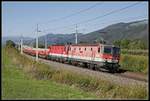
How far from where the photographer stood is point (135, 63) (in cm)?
3753

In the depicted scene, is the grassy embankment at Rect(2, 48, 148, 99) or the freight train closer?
the grassy embankment at Rect(2, 48, 148, 99)

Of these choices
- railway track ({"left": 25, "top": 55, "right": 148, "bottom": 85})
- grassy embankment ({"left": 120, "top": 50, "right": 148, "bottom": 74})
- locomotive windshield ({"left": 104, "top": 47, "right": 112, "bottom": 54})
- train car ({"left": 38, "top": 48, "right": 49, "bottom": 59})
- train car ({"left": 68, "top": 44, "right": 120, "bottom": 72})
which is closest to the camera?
railway track ({"left": 25, "top": 55, "right": 148, "bottom": 85})

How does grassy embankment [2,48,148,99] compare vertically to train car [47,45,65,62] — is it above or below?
below

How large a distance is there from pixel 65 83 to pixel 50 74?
3538mm

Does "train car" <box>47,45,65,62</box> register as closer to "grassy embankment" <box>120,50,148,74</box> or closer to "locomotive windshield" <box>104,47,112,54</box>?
"grassy embankment" <box>120,50,148,74</box>

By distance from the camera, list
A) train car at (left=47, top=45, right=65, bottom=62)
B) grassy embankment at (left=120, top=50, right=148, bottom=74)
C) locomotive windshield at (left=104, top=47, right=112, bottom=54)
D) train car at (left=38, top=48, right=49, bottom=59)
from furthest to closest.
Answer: train car at (left=38, top=48, right=49, bottom=59), train car at (left=47, top=45, right=65, bottom=62), locomotive windshield at (left=104, top=47, right=112, bottom=54), grassy embankment at (left=120, top=50, right=148, bottom=74)

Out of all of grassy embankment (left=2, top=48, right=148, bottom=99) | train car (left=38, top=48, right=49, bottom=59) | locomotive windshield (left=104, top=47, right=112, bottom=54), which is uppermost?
locomotive windshield (left=104, top=47, right=112, bottom=54)

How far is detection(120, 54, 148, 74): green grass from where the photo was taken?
35469mm

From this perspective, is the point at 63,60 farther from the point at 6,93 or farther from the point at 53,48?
the point at 6,93

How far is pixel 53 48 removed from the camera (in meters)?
62.4

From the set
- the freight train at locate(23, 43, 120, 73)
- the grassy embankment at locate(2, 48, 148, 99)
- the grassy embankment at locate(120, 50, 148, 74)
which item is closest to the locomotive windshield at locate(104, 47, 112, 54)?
the freight train at locate(23, 43, 120, 73)

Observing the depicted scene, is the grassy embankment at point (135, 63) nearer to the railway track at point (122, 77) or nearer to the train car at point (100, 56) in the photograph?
the train car at point (100, 56)

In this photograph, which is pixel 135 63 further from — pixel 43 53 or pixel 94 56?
pixel 43 53

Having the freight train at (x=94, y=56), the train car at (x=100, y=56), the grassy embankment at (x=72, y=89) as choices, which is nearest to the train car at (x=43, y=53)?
the freight train at (x=94, y=56)
